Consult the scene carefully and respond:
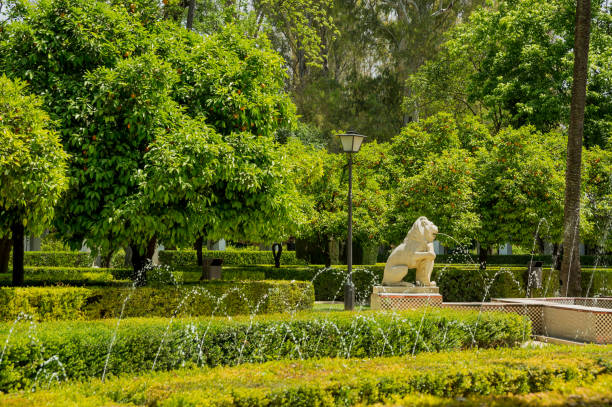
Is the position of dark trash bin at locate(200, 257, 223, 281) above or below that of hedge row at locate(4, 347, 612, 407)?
above

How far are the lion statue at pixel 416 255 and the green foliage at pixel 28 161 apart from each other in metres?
7.86

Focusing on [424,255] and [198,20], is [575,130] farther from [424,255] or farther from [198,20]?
[198,20]

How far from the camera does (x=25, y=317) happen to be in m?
9.02

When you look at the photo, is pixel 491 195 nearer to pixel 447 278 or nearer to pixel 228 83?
pixel 447 278

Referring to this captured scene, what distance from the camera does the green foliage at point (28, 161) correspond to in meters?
8.56

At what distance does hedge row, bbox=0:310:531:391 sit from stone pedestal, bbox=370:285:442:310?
2.71 meters

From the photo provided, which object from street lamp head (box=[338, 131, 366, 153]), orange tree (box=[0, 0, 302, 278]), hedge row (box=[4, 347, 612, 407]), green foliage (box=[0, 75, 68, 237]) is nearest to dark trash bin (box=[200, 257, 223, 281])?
street lamp head (box=[338, 131, 366, 153])

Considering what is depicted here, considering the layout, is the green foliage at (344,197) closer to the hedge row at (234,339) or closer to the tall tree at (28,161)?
the hedge row at (234,339)

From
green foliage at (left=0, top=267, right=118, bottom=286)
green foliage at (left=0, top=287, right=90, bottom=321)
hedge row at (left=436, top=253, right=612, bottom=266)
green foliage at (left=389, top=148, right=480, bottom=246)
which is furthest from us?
hedge row at (left=436, top=253, right=612, bottom=266)

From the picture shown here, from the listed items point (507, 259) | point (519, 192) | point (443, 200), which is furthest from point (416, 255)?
point (507, 259)

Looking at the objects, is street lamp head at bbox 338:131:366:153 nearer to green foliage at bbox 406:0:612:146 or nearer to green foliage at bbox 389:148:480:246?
green foliage at bbox 389:148:480:246

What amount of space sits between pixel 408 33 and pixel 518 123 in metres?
→ 12.1

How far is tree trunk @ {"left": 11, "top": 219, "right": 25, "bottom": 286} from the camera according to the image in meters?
11.1

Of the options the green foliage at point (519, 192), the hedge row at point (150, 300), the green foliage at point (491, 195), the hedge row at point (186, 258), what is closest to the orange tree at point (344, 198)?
the green foliage at point (491, 195)
